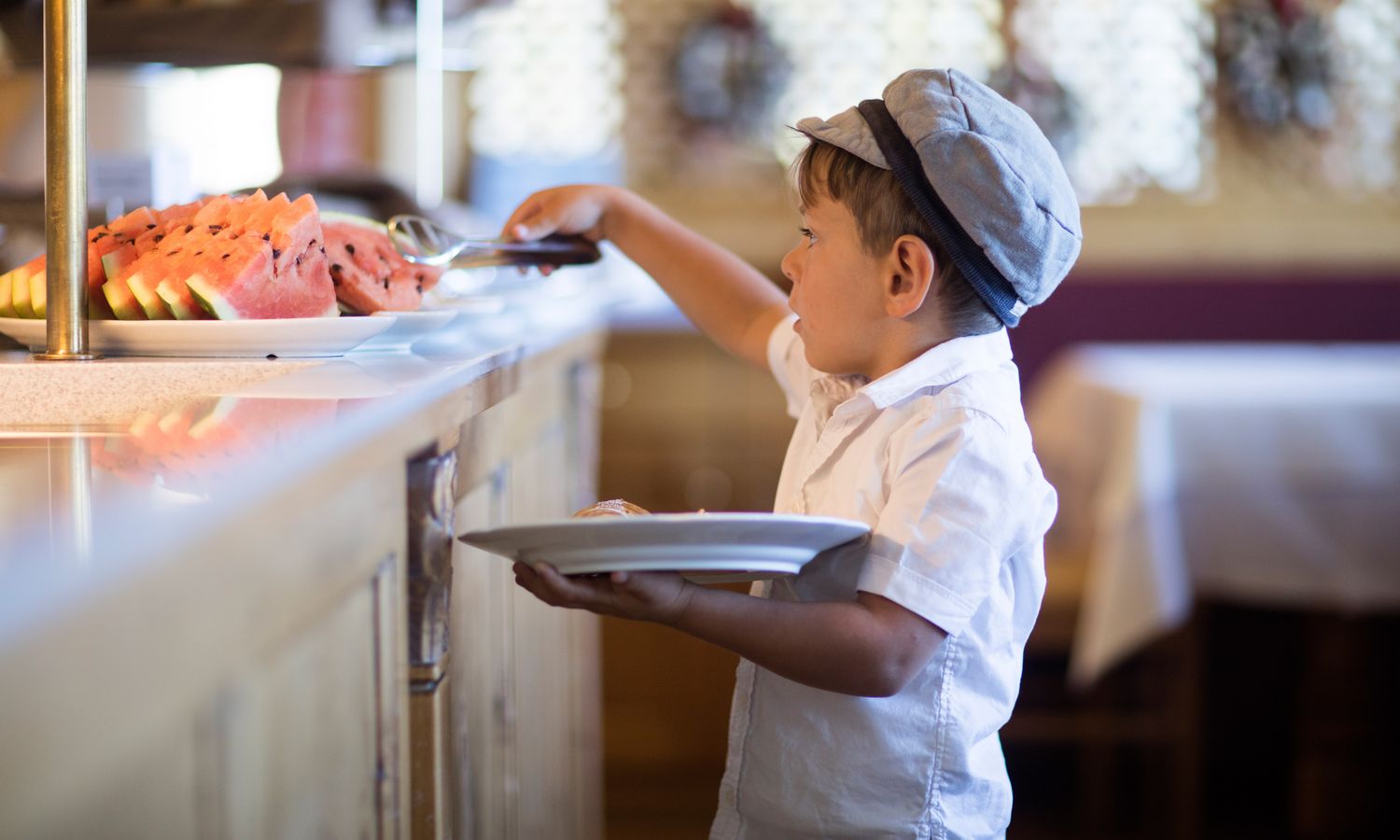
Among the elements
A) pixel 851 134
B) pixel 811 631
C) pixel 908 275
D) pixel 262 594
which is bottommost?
pixel 811 631

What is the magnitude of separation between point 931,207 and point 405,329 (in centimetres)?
46

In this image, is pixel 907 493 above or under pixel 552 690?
above

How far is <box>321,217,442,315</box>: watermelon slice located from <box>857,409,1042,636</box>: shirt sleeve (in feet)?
1.63

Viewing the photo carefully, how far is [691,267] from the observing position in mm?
1435

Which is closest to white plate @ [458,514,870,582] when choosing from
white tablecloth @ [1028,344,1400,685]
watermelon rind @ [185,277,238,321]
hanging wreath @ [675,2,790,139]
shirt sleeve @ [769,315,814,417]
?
watermelon rind @ [185,277,238,321]

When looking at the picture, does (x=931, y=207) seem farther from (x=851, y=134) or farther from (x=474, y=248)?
(x=474, y=248)

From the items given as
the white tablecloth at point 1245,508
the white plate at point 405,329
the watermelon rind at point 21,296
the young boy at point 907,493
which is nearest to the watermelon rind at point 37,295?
the watermelon rind at point 21,296

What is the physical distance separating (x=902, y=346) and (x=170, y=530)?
0.76 m

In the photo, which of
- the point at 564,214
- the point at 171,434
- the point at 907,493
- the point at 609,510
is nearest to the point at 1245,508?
the point at 564,214

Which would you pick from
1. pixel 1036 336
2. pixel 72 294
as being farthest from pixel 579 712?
pixel 1036 336

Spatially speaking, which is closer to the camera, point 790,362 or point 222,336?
point 222,336

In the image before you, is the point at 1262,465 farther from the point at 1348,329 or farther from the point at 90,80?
the point at 90,80

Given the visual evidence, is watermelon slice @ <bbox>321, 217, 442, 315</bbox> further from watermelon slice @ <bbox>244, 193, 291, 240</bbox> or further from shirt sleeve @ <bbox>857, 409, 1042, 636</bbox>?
shirt sleeve @ <bbox>857, 409, 1042, 636</bbox>

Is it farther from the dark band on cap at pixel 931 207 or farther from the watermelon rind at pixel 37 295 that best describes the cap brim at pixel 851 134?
the watermelon rind at pixel 37 295
